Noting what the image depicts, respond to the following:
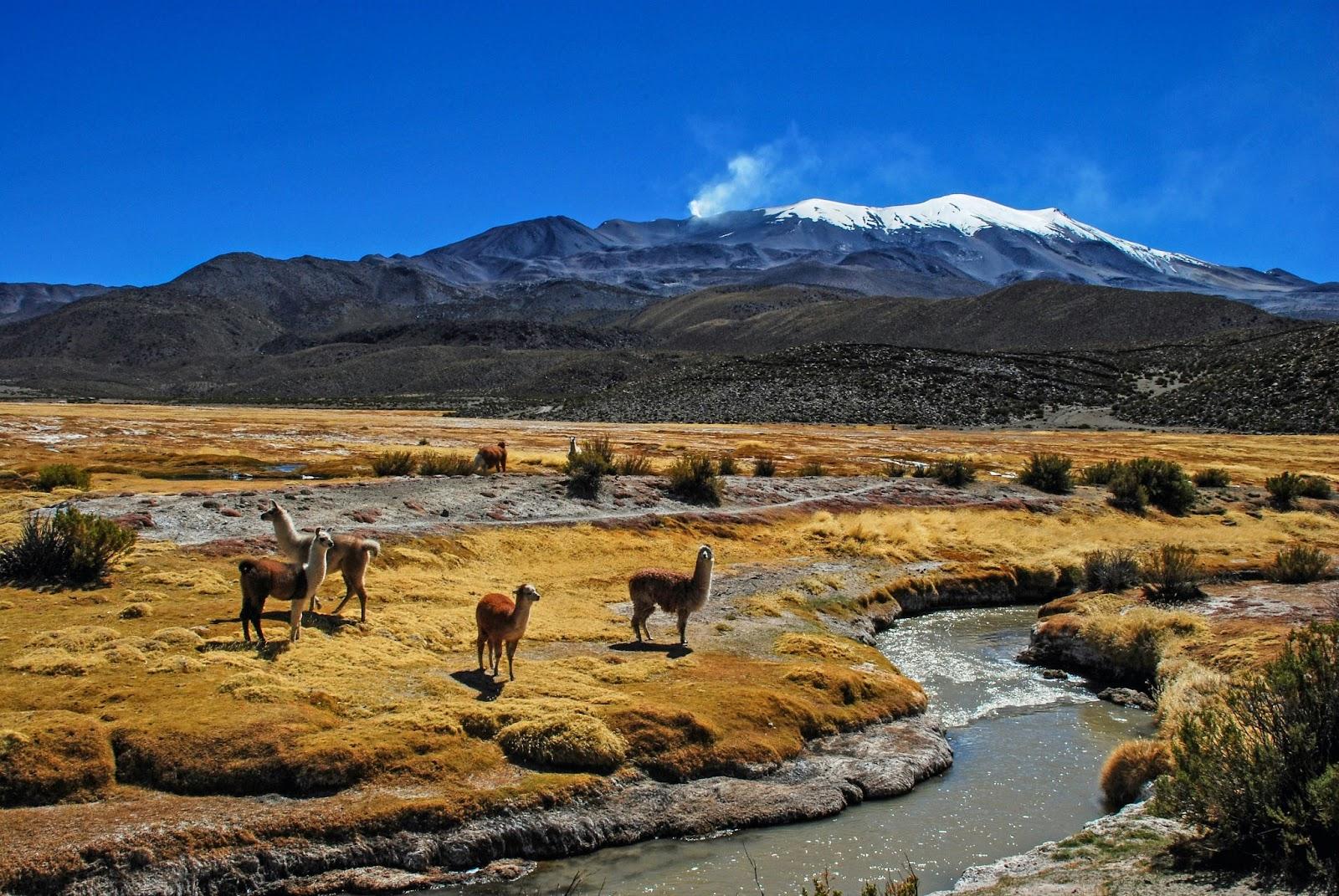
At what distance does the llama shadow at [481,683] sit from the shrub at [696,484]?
57.0ft

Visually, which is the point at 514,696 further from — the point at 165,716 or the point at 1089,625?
the point at 1089,625

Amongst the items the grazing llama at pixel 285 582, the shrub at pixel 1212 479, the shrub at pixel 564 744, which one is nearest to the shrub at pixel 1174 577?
the shrub at pixel 564 744

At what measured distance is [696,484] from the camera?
3080 cm

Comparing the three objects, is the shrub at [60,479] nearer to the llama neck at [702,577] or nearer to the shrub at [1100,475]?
the llama neck at [702,577]

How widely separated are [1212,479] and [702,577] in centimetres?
3223

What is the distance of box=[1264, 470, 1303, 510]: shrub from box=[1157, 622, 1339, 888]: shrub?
100ft

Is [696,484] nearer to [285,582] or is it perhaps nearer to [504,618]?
[504,618]

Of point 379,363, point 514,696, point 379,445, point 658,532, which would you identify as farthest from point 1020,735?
point 379,363

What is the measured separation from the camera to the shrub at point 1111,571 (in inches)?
848

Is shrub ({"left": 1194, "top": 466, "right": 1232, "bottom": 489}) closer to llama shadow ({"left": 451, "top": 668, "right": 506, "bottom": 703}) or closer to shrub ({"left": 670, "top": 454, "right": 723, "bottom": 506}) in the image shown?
shrub ({"left": 670, "top": 454, "right": 723, "bottom": 506})

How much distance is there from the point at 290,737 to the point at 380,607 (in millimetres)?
5909

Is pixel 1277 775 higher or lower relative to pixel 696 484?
lower

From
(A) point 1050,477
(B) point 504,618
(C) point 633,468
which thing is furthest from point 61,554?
(A) point 1050,477

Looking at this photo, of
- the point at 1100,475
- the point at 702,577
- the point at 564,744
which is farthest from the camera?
the point at 1100,475
